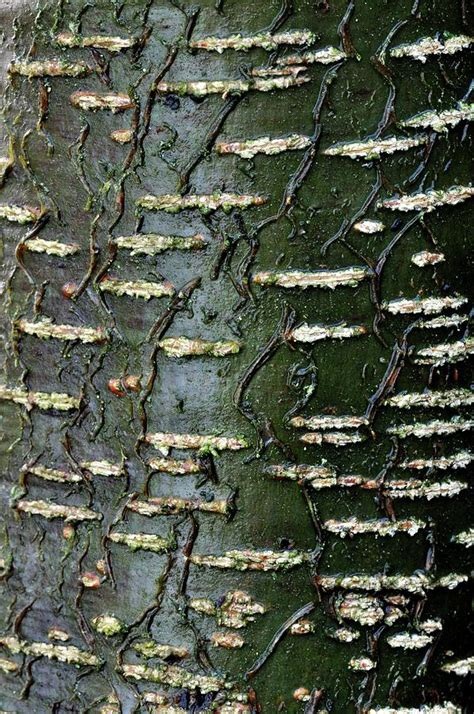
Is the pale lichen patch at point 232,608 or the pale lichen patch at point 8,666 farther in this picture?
the pale lichen patch at point 8,666

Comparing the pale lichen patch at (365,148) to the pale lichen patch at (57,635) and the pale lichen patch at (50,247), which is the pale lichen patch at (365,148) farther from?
the pale lichen patch at (57,635)

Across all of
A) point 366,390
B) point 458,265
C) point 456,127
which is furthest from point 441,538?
point 456,127

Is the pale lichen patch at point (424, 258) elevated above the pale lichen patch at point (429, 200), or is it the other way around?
the pale lichen patch at point (429, 200)

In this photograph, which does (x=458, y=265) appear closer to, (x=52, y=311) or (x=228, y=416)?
(x=228, y=416)

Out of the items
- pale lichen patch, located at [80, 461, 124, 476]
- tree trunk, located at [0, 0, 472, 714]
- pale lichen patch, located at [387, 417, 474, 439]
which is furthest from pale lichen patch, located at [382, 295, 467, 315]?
pale lichen patch, located at [80, 461, 124, 476]

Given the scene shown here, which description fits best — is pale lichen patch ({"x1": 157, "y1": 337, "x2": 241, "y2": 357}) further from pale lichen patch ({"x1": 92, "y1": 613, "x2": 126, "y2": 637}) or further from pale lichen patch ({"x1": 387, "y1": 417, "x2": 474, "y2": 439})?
pale lichen patch ({"x1": 92, "y1": 613, "x2": 126, "y2": 637})

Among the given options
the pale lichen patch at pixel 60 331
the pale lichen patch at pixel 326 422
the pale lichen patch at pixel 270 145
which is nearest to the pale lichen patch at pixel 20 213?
the pale lichen patch at pixel 60 331

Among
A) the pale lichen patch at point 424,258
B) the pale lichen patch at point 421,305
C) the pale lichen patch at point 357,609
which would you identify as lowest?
the pale lichen patch at point 357,609

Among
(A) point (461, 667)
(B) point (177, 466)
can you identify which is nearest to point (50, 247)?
(B) point (177, 466)
